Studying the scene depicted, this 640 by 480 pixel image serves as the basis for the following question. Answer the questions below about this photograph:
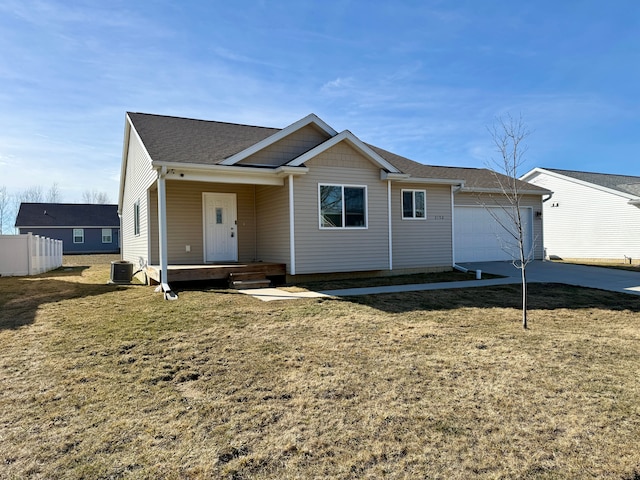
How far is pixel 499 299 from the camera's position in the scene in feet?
28.8

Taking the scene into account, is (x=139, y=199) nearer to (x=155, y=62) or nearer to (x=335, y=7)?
(x=155, y=62)

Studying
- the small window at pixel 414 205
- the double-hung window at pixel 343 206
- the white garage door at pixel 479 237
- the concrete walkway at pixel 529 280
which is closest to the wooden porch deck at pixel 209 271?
the concrete walkway at pixel 529 280

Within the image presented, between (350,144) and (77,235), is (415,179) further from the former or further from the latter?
(77,235)

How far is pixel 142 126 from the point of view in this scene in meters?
12.9

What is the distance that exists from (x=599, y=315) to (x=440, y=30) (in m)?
8.71

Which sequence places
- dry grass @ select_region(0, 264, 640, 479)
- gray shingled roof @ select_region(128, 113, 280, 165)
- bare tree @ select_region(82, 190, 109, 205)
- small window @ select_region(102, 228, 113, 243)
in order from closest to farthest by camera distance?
dry grass @ select_region(0, 264, 640, 479) → gray shingled roof @ select_region(128, 113, 280, 165) → small window @ select_region(102, 228, 113, 243) → bare tree @ select_region(82, 190, 109, 205)

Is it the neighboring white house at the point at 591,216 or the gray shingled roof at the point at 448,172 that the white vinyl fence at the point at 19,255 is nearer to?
the gray shingled roof at the point at 448,172

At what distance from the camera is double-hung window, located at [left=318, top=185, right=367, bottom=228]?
37.3 feet

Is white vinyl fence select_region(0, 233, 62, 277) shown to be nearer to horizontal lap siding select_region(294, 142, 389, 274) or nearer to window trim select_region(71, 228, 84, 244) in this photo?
horizontal lap siding select_region(294, 142, 389, 274)

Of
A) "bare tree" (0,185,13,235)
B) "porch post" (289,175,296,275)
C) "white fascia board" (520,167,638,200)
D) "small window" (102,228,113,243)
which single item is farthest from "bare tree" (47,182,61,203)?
"white fascia board" (520,167,638,200)

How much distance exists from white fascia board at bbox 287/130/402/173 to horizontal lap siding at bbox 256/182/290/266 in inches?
31.9

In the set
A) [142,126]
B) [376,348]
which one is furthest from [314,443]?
[142,126]

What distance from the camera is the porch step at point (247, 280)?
408 inches

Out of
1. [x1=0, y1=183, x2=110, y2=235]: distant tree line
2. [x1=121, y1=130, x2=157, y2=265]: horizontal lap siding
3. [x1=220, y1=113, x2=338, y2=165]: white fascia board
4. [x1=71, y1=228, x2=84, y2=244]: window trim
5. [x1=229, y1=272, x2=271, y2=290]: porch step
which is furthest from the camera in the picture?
[x1=0, y1=183, x2=110, y2=235]: distant tree line
